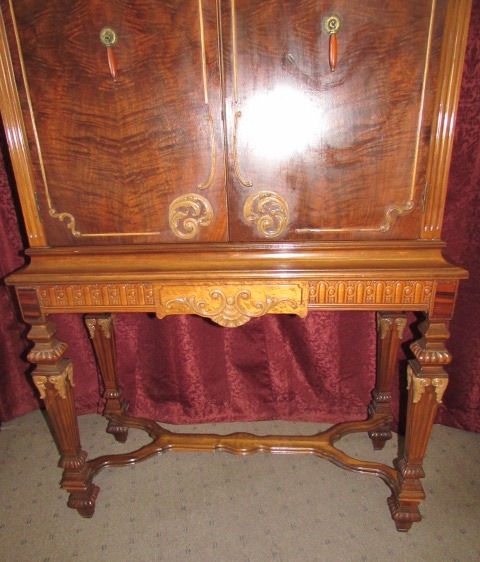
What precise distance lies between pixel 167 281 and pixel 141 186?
288mm

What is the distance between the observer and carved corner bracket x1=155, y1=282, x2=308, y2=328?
4.00 ft

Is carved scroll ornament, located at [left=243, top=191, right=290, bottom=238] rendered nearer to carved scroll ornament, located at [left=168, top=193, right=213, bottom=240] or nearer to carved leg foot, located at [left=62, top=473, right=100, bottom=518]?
carved scroll ornament, located at [left=168, top=193, right=213, bottom=240]

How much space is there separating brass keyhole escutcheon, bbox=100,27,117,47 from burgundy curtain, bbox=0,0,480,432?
40.6 inches

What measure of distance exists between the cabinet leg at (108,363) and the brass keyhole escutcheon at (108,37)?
44.7 inches

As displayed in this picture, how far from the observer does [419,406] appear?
1316 millimetres

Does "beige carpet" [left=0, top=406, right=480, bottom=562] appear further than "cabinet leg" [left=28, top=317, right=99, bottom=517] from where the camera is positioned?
Yes

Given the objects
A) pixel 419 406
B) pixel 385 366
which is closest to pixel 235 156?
pixel 419 406

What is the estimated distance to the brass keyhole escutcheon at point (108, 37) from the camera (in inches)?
42.2

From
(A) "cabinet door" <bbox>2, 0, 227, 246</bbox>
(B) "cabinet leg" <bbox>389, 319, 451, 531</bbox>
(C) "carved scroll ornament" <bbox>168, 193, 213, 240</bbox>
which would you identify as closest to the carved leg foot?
(A) "cabinet door" <bbox>2, 0, 227, 246</bbox>

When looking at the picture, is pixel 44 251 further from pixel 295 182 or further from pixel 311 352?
pixel 311 352

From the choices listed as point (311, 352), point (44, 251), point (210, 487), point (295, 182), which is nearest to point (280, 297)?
point (295, 182)

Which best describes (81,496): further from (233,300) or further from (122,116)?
(122,116)

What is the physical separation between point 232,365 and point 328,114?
1.37 meters

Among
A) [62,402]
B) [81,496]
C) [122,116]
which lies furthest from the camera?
[81,496]
